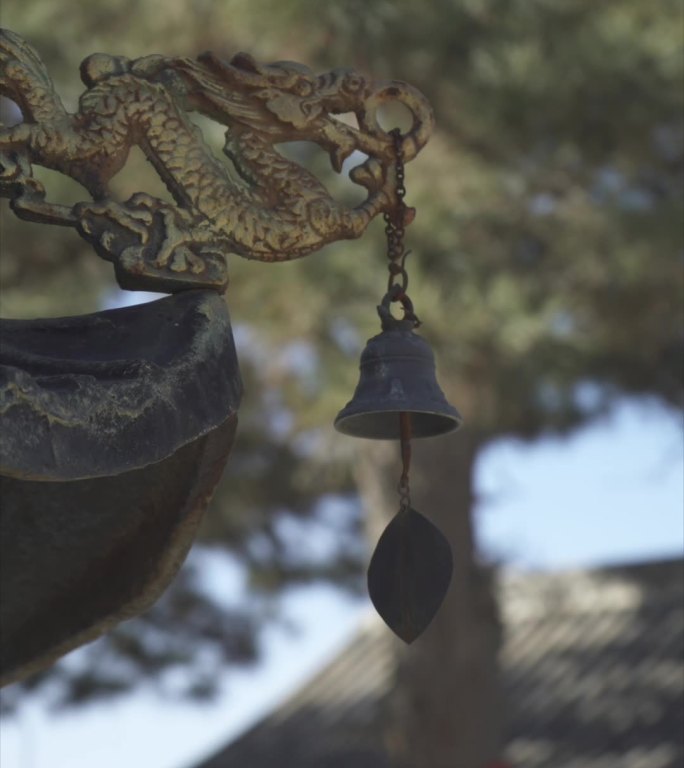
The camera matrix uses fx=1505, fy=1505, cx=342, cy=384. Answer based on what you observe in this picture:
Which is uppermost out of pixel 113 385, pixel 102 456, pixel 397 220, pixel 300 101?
pixel 300 101

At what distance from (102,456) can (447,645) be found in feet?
15.2

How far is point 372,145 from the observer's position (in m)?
2.47

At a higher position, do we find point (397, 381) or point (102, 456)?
point (397, 381)

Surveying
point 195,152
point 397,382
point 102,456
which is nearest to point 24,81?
point 195,152

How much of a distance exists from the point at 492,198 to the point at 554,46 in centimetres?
63

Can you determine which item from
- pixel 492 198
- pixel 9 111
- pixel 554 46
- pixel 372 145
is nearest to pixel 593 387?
pixel 492 198

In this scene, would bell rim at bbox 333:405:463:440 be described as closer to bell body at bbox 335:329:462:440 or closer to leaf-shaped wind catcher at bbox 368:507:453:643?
bell body at bbox 335:329:462:440

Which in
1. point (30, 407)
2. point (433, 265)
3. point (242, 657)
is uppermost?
point (433, 265)

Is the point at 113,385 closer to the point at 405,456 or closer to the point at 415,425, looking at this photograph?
the point at 405,456

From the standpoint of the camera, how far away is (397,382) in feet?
8.35

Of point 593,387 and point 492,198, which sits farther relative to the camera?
point 593,387

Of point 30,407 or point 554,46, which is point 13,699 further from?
point 30,407

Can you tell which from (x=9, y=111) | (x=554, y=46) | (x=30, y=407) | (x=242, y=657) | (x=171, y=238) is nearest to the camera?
(x=30, y=407)

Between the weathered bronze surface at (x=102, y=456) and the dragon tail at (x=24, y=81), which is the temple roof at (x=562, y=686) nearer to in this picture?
the weathered bronze surface at (x=102, y=456)
